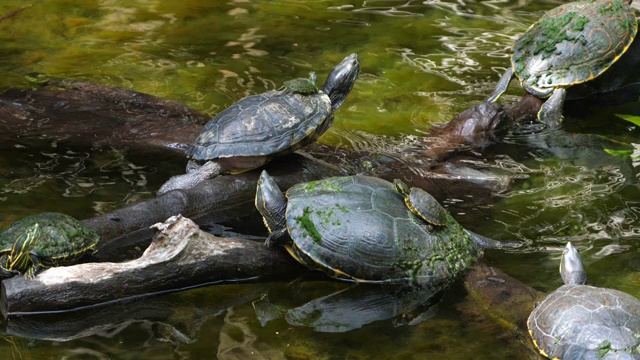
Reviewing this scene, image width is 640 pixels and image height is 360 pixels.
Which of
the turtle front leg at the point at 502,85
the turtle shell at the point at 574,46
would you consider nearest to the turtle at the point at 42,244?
the turtle front leg at the point at 502,85

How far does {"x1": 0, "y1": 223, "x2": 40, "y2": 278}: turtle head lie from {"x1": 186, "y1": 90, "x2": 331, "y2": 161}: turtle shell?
1421 mm

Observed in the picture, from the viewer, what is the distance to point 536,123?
6.64 m

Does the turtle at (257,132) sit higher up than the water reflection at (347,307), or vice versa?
the turtle at (257,132)

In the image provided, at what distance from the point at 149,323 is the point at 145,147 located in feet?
6.99

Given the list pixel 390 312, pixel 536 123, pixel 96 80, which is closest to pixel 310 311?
pixel 390 312

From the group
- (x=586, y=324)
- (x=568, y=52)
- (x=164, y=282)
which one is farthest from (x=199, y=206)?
(x=568, y=52)

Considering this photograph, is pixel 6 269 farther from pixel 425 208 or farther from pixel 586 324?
pixel 586 324

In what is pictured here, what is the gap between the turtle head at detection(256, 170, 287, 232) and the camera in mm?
4410

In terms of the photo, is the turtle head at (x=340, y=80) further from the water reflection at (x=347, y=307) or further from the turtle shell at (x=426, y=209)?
the water reflection at (x=347, y=307)

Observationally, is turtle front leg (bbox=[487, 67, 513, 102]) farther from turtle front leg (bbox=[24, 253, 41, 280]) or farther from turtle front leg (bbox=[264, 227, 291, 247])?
turtle front leg (bbox=[24, 253, 41, 280])

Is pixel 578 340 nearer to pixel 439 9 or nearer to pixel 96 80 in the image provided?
pixel 96 80

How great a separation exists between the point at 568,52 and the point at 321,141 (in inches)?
94.3

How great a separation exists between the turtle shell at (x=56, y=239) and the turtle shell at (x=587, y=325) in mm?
2263

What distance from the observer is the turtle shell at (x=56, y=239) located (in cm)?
392
